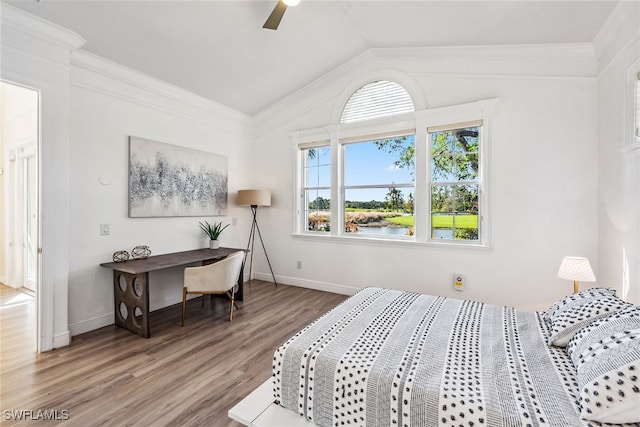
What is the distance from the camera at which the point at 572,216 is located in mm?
2971

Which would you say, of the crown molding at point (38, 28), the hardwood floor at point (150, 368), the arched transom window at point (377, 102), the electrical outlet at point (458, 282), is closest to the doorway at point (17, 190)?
the hardwood floor at point (150, 368)

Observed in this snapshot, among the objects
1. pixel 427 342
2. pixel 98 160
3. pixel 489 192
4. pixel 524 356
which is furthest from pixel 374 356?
pixel 98 160

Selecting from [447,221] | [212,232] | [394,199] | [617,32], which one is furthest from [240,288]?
[617,32]

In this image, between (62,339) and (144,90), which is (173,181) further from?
(62,339)

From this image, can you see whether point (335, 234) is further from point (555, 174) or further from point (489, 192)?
point (555, 174)

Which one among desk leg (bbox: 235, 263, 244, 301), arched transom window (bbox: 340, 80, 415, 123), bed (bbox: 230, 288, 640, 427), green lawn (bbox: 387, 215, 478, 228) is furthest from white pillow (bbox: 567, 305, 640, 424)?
desk leg (bbox: 235, 263, 244, 301)

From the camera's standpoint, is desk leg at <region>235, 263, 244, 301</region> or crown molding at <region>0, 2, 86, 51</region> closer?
crown molding at <region>0, 2, 86, 51</region>

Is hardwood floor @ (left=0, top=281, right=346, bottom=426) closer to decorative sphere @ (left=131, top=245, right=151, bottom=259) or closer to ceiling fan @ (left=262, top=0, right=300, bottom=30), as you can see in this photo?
decorative sphere @ (left=131, top=245, right=151, bottom=259)

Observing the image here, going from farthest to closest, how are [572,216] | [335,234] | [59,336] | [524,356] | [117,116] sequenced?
[335,234], [117,116], [572,216], [59,336], [524,356]

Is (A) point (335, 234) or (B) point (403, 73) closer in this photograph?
(B) point (403, 73)

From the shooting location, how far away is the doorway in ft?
13.6

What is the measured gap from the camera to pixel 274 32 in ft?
10.7

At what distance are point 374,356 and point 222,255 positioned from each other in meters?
2.77

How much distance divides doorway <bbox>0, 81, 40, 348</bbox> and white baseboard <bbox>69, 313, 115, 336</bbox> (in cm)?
201
